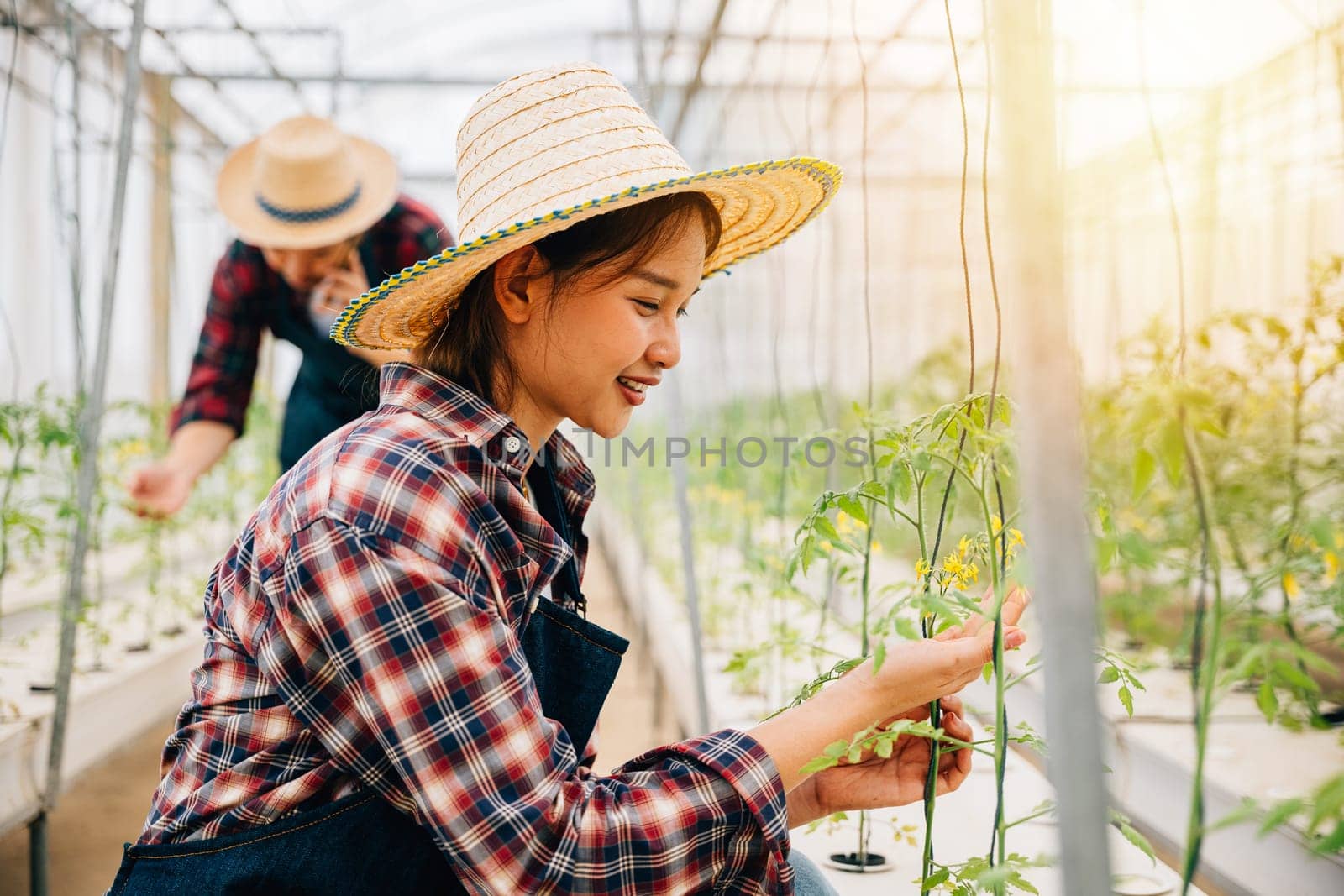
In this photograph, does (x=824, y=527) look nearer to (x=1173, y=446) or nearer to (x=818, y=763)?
(x=818, y=763)

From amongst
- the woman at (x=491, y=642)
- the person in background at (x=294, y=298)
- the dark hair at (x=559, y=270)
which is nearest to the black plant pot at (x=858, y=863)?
the woman at (x=491, y=642)

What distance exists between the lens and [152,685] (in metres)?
3.33

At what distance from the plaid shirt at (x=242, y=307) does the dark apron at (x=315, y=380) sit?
2 cm

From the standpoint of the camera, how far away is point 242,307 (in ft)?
7.39

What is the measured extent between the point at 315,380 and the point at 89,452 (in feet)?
1.49

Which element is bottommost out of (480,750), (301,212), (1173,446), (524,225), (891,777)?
(891,777)

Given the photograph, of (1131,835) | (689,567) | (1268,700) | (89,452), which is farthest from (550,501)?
(89,452)

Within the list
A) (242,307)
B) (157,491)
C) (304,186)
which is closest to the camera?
(157,491)

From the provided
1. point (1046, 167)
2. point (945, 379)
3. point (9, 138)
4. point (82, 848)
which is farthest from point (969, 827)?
point (9, 138)

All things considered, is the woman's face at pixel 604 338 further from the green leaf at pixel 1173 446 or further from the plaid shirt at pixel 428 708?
the green leaf at pixel 1173 446

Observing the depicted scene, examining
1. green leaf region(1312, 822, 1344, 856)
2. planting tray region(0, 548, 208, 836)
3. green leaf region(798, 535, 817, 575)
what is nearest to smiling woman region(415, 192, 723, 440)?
green leaf region(798, 535, 817, 575)

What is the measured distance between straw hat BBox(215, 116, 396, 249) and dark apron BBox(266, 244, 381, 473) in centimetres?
11

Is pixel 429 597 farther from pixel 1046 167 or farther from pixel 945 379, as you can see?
pixel 945 379

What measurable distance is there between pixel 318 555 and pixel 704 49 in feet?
5.77
